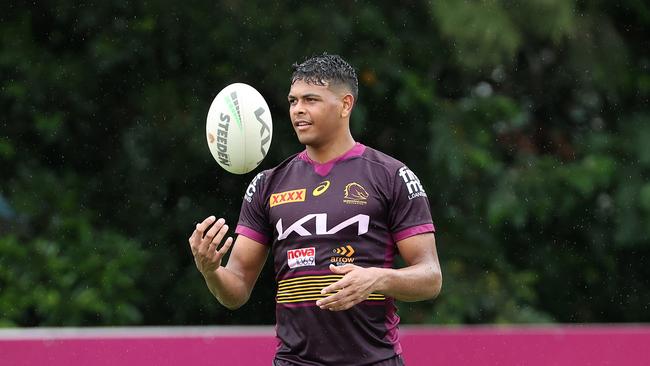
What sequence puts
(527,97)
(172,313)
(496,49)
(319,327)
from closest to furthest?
1. (319,327)
2. (496,49)
3. (172,313)
4. (527,97)

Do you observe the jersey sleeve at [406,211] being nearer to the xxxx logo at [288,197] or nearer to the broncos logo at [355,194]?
the broncos logo at [355,194]

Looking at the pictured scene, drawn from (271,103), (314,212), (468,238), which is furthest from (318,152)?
(468,238)

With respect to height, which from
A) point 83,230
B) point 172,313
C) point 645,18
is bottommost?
point 172,313

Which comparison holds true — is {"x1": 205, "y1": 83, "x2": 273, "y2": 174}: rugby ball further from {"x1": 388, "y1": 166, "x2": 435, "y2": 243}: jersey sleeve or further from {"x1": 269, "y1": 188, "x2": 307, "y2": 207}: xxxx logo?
{"x1": 388, "y1": 166, "x2": 435, "y2": 243}: jersey sleeve

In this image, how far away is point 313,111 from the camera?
4469 millimetres

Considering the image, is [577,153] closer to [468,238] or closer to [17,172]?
[468,238]

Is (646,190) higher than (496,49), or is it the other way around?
(496,49)

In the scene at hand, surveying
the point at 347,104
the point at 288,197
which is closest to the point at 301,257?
the point at 288,197

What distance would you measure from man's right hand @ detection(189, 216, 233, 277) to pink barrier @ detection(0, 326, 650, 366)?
2.39 meters

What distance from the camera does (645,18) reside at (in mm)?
12508

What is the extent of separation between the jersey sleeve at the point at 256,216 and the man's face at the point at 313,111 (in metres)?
0.29

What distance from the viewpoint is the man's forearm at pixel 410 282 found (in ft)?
13.3

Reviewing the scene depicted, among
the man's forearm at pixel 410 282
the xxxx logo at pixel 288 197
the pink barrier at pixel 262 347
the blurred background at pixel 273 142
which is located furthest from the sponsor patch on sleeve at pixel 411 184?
the blurred background at pixel 273 142

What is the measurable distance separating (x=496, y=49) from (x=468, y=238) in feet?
6.85
